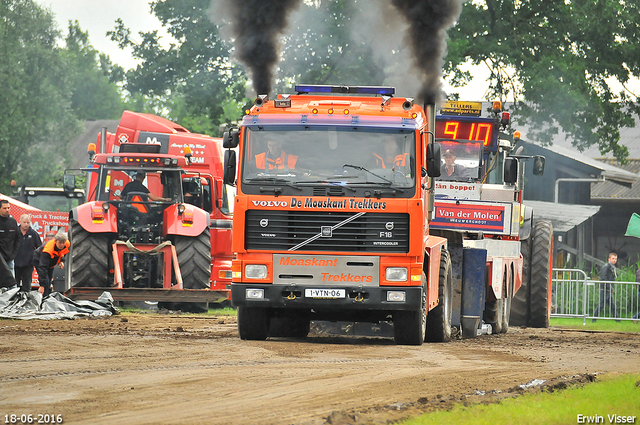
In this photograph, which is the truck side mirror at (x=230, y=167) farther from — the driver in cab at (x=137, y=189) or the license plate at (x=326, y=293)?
the driver in cab at (x=137, y=189)

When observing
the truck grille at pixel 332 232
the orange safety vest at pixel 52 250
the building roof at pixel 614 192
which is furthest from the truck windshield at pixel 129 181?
the building roof at pixel 614 192

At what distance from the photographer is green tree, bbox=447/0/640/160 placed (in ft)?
101

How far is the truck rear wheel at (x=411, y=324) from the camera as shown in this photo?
12.4 meters

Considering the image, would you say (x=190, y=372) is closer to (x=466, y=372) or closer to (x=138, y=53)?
(x=466, y=372)

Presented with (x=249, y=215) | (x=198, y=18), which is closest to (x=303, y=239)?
(x=249, y=215)

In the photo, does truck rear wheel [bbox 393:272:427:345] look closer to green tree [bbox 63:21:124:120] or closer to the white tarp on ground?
the white tarp on ground

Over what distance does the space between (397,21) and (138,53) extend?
55.5ft

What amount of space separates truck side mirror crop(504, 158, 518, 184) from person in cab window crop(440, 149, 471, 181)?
3.22 ft

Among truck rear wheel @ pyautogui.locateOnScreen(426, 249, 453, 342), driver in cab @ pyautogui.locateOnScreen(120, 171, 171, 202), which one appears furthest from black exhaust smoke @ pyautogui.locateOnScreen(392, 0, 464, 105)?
driver in cab @ pyautogui.locateOnScreen(120, 171, 171, 202)

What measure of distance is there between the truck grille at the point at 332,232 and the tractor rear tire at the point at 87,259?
7.13m

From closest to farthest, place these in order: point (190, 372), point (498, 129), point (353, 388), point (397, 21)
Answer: point (353, 388)
point (190, 372)
point (498, 129)
point (397, 21)

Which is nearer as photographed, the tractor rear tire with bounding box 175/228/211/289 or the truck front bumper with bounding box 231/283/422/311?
the truck front bumper with bounding box 231/283/422/311

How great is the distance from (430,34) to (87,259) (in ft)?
24.1

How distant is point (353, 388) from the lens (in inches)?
332
